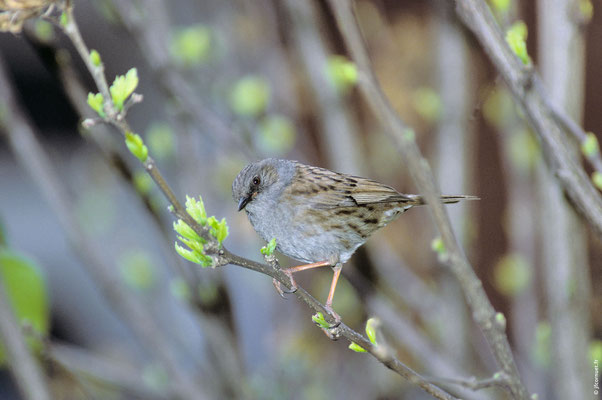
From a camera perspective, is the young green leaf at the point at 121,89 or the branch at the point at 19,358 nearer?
the young green leaf at the point at 121,89

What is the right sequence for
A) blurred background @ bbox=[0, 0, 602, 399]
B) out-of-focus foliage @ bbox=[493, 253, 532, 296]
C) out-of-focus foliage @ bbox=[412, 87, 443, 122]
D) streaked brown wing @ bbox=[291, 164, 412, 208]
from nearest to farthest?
streaked brown wing @ bbox=[291, 164, 412, 208]
blurred background @ bbox=[0, 0, 602, 399]
out-of-focus foliage @ bbox=[412, 87, 443, 122]
out-of-focus foliage @ bbox=[493, 253, 532, 296]

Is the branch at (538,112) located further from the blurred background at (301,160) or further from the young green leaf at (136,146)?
the young green leaf at (136,146)

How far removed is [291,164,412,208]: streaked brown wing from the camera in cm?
98

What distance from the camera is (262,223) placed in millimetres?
968

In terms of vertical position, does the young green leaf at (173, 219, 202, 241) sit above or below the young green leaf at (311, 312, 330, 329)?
above

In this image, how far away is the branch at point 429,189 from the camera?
2.67 feet

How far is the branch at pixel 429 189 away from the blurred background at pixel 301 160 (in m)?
0.14

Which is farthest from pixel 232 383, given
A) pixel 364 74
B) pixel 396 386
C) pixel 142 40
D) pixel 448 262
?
pixel 364 74

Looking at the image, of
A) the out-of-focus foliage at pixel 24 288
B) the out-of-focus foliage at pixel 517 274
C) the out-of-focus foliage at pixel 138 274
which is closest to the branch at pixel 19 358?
the out-of-focus foliage at pixel 24 288

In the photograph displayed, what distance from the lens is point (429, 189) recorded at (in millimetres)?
799

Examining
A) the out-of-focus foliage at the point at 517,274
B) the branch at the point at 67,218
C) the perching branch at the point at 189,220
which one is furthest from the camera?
the out-of-focus foliage at the point at 517,274

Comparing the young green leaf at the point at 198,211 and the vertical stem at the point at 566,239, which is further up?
the young green leaf at the point at 198,211

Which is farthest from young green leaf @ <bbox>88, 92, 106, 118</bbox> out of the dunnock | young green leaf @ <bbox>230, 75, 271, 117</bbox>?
young green leaf @ <bbox>230, 75, 271, 117</bbox>

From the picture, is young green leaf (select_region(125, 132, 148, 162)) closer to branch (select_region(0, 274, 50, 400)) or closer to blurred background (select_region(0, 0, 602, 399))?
blurred background (select_region(0, 0, 602, 399))
